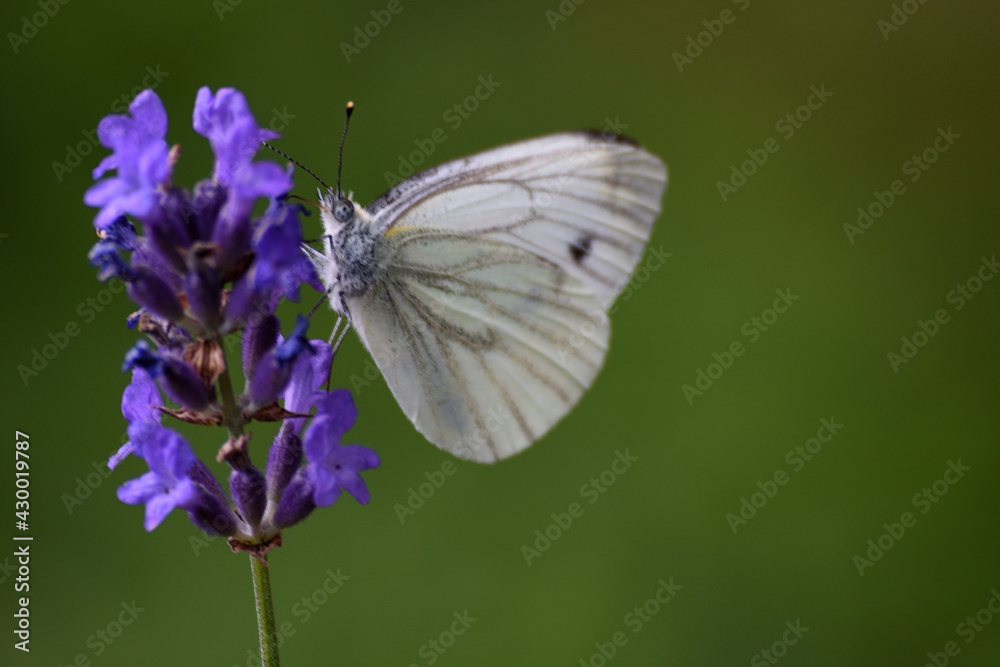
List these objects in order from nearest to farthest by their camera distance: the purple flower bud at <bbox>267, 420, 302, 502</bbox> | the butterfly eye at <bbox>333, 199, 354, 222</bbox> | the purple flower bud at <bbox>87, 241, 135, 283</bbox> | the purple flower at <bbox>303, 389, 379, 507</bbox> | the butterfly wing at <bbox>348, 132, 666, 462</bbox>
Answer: the purple flower bud at <bbox>87, 241, 135, 283</bbox> < the purple flower at <bbox>303, 389, 379, 507</bbox> < the purple flower bud at <bbox>267, 420, 302, 502</bbox> < the butterfly eye at <bbox>333, 199, 354, 222</bbox> < the butterfly wing at <bbox>348, 132, 666, 462</bbox>

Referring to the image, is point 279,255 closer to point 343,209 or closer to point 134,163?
point 134,163

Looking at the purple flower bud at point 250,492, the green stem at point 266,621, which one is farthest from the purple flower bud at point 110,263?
the green stem at point 266,621

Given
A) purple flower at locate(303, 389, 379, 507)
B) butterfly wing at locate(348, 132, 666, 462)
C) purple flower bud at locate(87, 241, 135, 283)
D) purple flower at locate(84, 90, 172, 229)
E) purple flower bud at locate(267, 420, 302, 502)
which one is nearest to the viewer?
purple flower at locate(84, 90, 172, 229)

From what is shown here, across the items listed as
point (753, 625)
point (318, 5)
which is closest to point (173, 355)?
point (753, 625)

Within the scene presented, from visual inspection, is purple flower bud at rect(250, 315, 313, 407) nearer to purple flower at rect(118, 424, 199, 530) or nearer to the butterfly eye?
→ purple flower at rect(118, 424, 199, 530)

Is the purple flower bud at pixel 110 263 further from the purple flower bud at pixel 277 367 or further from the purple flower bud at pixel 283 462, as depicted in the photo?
the purple flower bud at pixel 283 462

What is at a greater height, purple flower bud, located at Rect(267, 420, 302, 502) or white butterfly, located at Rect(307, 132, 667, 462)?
white butterfly, located at Rect(307, 132, 667, 462)

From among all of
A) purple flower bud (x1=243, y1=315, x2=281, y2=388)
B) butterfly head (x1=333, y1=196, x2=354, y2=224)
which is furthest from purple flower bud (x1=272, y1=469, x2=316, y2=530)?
butterfly head (x1=333, y1=196, x2=354, y2=224)
